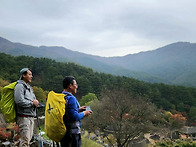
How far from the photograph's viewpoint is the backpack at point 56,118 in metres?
2.30

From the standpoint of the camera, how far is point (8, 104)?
2.88 meters

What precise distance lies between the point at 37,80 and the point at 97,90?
1870 centimetres

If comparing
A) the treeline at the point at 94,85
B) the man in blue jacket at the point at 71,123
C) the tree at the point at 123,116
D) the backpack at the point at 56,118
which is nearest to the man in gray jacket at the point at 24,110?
the backpack at the point at 56,118

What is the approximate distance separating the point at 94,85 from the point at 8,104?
4885 cm

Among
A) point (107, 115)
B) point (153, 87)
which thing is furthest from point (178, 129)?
point (107, 115)

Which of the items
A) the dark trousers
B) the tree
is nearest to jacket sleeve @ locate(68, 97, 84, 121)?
the dark trousers

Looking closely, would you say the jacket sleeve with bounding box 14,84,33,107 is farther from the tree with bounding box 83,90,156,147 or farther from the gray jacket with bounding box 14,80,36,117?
the tree with bounding box 83,90,156,147

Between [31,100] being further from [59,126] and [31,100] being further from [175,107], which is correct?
[175,107]

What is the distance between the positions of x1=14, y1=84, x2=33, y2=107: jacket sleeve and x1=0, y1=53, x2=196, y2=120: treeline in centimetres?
4006

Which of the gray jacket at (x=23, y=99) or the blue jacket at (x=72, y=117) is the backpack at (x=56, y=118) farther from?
the gray jacket at (x=23, y=99)

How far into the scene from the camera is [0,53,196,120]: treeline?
4609 centimetres

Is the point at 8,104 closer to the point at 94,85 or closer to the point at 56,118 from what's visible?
the point at 56,118

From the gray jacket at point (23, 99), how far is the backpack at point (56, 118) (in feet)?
2.20

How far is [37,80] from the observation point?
170 ft
